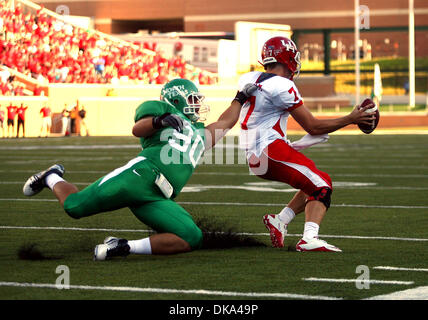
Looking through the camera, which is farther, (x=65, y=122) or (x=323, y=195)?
(x=65, y=122)

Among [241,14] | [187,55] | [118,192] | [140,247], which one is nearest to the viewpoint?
[118,192]

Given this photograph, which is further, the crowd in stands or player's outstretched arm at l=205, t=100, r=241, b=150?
the crowd in stands

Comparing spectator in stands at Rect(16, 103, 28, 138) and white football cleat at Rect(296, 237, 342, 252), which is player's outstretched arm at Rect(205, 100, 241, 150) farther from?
spectator in stands at Rect(16, 103, 28, 138)

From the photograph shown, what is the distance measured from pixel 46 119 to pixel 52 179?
23008 millimetres

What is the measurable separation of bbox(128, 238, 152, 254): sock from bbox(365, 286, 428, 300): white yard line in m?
1.97

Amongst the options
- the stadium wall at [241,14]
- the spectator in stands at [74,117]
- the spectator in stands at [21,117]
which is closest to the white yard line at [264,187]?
the spectator in stands at [21,117]

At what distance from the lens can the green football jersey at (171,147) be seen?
22.2ft

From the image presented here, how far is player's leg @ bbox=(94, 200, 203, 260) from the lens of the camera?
6789 millimetres

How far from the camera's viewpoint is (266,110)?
24.9ft

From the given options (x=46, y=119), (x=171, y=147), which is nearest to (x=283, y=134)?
(x=171, y=147)

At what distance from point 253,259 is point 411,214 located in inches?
135

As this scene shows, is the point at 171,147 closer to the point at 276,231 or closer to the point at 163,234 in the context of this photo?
the point at 163,234

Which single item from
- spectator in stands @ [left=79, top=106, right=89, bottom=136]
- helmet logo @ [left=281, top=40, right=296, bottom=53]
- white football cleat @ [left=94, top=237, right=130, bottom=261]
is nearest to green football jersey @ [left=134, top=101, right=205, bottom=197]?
white football cleat @ [left=94, top=237, right=130, bottom=261]

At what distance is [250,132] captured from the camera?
7.62 meters
